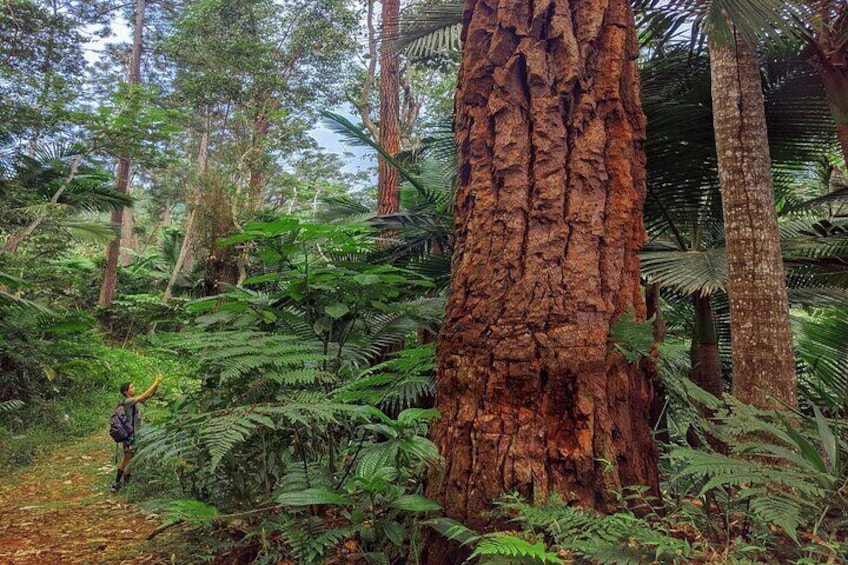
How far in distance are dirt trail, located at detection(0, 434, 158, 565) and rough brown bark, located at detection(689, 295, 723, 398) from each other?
3446mm

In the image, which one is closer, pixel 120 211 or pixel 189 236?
pixel 189 236

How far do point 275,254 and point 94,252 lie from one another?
21.7 meters

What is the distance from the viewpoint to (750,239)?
276 centimetres

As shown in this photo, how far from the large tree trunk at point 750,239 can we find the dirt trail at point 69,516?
2833 millimetres

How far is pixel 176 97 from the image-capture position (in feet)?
54.2

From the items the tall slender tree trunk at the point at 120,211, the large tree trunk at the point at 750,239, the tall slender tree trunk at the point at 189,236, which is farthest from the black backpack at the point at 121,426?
the tall slender tree trunk at the point at 120,211

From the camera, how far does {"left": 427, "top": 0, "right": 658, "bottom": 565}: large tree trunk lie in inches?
56.5

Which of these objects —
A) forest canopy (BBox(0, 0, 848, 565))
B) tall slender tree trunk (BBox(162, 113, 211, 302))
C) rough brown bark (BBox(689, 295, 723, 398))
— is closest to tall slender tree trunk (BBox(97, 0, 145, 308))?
tall slender tree trunk (BBox(162, 113, 211, 302))

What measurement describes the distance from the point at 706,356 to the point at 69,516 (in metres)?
4.75

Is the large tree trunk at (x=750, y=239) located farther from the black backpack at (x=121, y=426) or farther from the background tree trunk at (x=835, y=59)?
the black backpack at (x=121, y=426)

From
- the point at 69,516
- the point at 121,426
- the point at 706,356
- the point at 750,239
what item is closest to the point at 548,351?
the point at 750,239

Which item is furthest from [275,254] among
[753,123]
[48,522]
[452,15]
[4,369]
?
[4,369]

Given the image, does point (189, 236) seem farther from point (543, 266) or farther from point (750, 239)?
point (543, 266)

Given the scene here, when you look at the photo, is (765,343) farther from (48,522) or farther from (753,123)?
(48,522)
